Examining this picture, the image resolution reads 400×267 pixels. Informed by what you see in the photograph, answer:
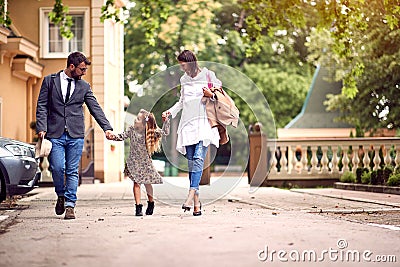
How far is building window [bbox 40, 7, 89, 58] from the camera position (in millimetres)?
29125

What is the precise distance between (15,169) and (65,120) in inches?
105

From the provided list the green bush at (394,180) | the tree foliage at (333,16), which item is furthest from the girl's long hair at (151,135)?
the tree foliage at (333,16)

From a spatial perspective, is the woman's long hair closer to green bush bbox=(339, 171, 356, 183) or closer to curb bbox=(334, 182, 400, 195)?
curb bbox=(334, 182, 400, 195)

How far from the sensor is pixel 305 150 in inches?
963

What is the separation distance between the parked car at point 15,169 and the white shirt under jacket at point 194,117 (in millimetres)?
3111

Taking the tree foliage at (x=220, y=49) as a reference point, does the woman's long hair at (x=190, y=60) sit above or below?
below

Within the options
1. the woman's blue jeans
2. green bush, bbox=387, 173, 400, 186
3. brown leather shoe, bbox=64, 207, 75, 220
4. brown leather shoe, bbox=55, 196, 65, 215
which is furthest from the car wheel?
green bush, bbox=387, 173, 400, 186

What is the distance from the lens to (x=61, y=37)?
96.5 ft

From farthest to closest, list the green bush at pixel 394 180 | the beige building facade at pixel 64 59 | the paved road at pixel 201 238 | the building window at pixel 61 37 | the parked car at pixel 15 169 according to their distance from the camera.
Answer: the building window at pixel 61 37
the beige building facade at pixel 64 59
the green bush at pixel 394 180
the parked car at pixel 15 169
the paved road at pixel 201 238

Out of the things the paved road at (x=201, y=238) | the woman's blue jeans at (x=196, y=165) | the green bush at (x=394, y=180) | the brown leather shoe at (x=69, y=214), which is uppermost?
the woman's blue jeans at (x=196, y=165)

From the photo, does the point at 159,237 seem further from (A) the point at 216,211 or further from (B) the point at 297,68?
(B) the point at 297,68

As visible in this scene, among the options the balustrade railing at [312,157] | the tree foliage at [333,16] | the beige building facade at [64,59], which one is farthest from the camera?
the beige building facade at [64,59]

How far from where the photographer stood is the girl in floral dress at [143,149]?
38.9ft

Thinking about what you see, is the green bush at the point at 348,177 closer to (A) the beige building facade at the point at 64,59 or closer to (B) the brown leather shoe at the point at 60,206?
(A) the beige building facade at the point at 64,59
